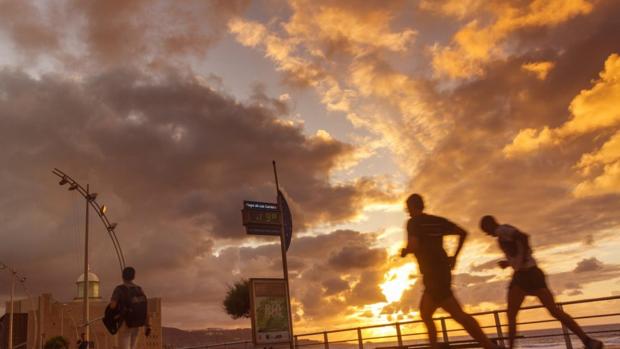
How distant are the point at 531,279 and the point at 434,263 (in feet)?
6.01

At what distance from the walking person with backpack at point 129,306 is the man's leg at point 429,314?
4632mm

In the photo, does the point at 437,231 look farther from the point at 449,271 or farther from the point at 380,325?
the point at 380,325

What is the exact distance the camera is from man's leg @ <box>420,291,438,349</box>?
677 centimetres

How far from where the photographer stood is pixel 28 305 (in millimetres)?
82875

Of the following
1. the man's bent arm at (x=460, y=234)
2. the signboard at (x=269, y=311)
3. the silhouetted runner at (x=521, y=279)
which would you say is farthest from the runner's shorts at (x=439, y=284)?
the signboard at (x=269, y=311)

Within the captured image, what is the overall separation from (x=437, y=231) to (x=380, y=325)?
12770 mm

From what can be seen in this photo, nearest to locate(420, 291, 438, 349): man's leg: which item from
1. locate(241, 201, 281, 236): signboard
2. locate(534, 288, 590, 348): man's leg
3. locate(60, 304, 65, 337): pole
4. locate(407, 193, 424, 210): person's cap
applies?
locate(407, 193, 424, 210): person's cap

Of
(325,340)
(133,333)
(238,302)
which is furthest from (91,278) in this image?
(133,333)

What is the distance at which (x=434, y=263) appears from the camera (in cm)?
676

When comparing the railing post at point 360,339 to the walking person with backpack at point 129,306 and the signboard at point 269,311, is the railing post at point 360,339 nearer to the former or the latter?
the signboard at point 269,311

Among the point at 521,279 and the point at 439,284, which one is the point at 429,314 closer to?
the point at 439,284

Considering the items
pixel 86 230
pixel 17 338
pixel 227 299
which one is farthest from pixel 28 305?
pixel 86 230

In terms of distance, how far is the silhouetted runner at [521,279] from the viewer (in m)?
7.68

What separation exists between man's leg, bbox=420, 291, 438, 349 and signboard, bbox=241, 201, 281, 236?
1372 centimetres
